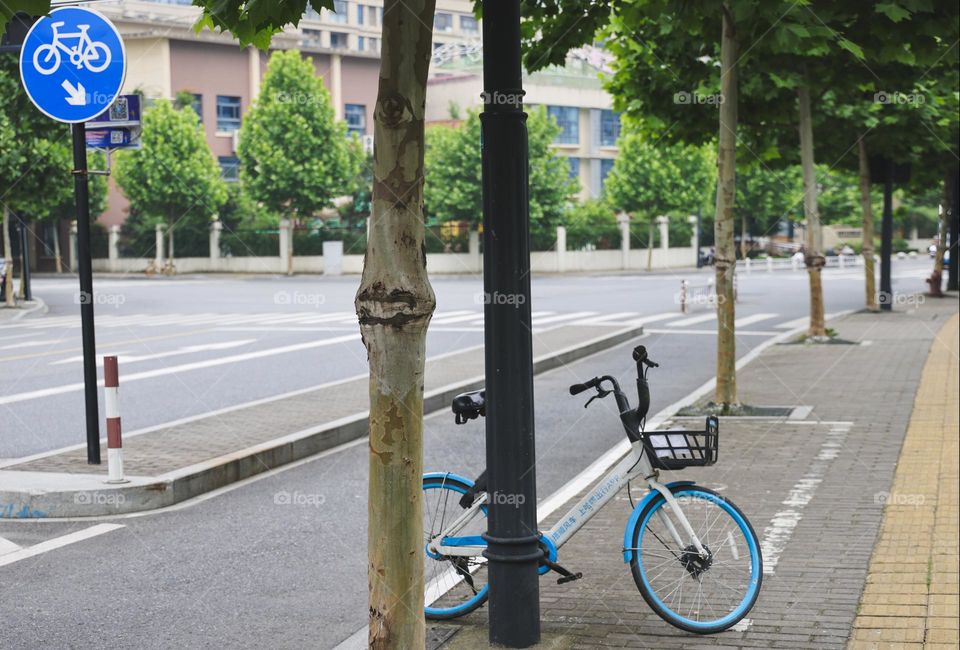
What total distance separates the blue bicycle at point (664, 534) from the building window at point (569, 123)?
7191cm

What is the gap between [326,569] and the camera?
6.43 meters

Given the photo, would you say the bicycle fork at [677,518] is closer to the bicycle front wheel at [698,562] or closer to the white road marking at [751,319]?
the bicycle front wheel at [698,562]

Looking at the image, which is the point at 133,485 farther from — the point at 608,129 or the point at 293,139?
the point at 608,129

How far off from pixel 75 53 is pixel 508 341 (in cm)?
515

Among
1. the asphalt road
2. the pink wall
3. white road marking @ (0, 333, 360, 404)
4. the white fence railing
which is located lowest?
the asphalt road

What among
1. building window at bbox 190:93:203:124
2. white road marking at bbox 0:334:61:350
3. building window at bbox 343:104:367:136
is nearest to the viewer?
white road marking at bbox 0:334:61:350

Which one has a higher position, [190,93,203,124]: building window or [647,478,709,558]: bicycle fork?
[190,93,203,124]: building window

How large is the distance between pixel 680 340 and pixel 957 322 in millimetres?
5854

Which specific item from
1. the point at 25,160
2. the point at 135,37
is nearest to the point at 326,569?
the point at 25,160

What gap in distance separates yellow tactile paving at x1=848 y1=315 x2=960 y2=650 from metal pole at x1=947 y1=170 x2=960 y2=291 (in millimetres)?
24377

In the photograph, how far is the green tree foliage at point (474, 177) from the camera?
5653 centimetres

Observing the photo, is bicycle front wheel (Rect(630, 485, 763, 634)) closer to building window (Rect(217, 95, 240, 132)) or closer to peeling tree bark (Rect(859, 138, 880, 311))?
peeling tree bark (Rect(859, 138, 880, 311))

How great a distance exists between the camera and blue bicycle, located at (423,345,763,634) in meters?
5.12

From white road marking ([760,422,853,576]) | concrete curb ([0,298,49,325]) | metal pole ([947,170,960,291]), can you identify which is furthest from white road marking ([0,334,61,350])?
metal pole ([947,170,960,291])
